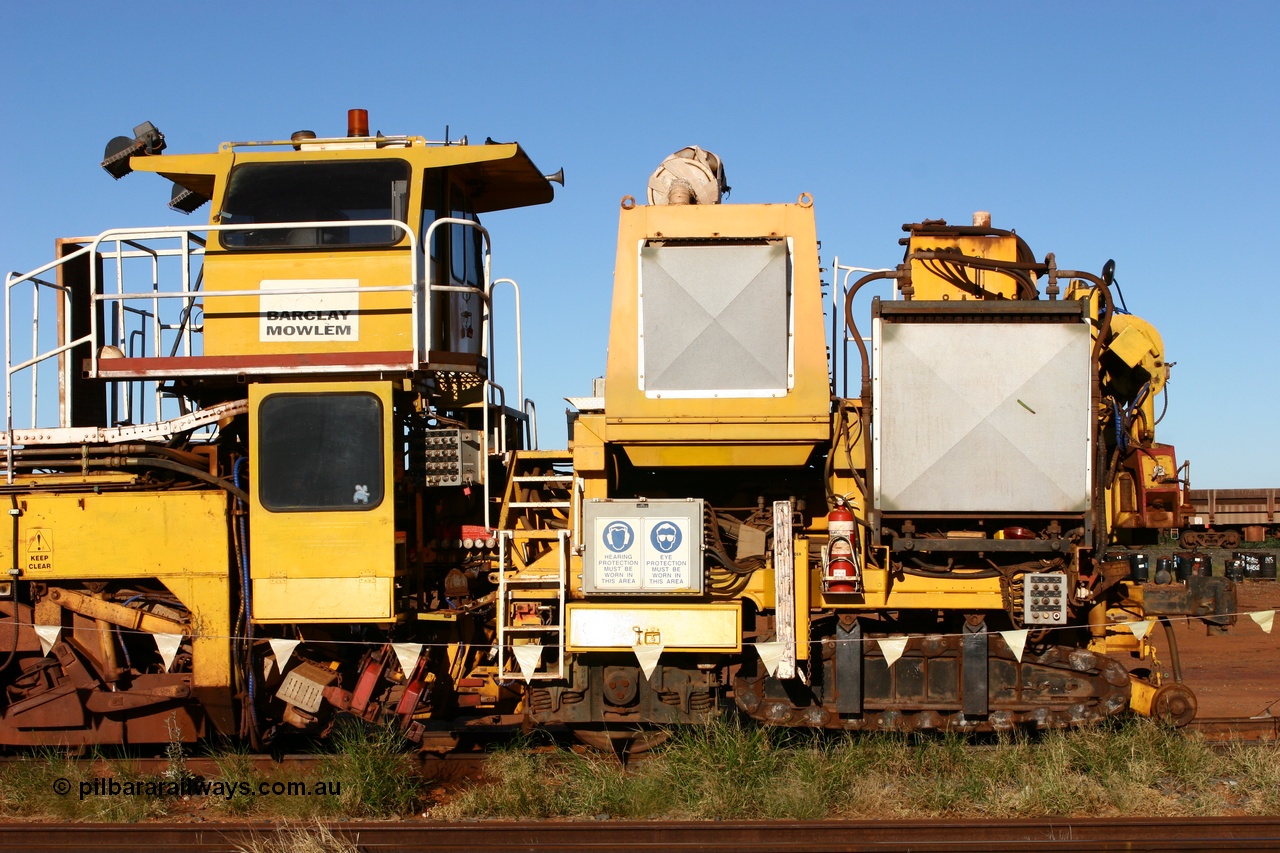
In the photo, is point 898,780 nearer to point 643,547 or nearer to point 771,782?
point 771,782

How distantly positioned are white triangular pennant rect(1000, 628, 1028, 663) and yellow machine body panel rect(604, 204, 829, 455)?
1.91 m

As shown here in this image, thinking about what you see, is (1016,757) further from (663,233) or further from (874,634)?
(663,233)

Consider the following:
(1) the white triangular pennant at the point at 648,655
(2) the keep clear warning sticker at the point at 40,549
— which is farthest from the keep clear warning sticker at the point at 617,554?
(2) the keep clear warning sticker at the point at 40,549

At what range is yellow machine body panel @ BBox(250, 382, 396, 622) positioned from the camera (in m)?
8.20

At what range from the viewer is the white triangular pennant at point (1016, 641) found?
26.2 feet

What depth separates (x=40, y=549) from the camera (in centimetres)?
848

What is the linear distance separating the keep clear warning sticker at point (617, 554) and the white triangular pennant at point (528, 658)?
25.9 inches

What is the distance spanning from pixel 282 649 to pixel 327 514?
1043 mm

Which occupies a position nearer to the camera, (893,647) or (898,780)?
(898,780)

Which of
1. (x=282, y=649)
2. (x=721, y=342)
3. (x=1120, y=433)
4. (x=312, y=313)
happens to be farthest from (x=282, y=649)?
(x=1120, y=433)

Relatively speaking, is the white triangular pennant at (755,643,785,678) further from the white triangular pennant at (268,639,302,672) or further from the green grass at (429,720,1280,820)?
the white triangular pennant at (268,639,302,672)

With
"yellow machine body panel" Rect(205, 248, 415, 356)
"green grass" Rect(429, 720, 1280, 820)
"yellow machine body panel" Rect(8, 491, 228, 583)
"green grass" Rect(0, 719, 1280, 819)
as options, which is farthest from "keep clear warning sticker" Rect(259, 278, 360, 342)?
"green grass" Rect(429, 720, 1280, 820)

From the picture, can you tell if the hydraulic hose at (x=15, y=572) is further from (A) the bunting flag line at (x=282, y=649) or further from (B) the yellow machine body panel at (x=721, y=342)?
(B) the yellow machine body panel at (x=721, y=342)

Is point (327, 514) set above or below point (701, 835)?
above
